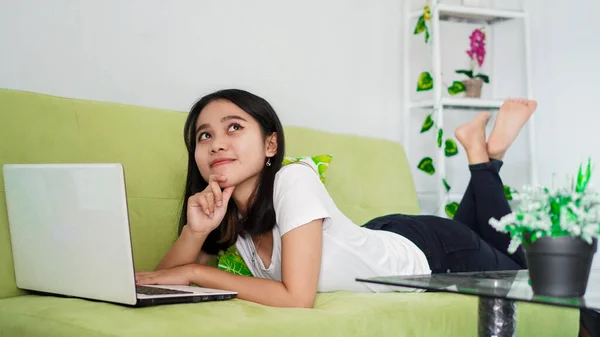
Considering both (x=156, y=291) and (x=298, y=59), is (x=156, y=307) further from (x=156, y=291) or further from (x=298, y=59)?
(x=298, y=59)

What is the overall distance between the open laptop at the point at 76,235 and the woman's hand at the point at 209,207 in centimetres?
17

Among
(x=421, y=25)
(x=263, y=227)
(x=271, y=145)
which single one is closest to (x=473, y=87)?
(x=421, y=25)

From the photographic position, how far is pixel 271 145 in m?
1.90

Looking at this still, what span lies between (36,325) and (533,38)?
9.97 feet

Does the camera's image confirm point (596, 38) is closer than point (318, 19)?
No

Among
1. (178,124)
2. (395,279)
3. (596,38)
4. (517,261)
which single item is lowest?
(517,261)

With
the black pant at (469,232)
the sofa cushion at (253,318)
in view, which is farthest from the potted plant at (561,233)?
the black pant at (469,232)

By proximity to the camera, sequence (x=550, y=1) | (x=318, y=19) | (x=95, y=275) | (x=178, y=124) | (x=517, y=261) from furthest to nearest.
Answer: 1. (x=550, y=1)
2. (x=318, y=19)
3. (x=517, y=261)
4. (x=178, y=124)
5. (x=95, y=275)

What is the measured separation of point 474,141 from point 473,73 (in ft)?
3.82

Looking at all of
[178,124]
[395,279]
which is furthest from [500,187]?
[395,279]

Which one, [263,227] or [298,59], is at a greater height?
[298,59]

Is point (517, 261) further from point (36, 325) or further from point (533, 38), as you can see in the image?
point (533, 38)

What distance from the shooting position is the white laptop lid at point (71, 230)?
138 cm

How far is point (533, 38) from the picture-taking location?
381 centimetres
